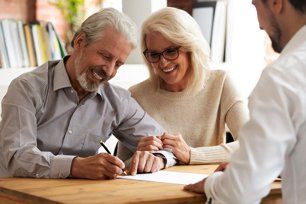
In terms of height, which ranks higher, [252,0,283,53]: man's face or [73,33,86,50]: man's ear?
[252,0,283,53]: man's face

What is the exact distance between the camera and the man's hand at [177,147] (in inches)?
119

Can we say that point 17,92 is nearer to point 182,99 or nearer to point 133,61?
point 182,99

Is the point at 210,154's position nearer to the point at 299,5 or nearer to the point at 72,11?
the point at 299,5

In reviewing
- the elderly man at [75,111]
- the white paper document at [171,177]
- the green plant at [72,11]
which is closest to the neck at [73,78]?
the elderly man at [75,111]

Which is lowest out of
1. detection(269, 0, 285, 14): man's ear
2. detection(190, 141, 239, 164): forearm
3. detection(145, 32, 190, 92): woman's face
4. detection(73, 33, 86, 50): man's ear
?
detection(190, 141, 239, 164): forearm

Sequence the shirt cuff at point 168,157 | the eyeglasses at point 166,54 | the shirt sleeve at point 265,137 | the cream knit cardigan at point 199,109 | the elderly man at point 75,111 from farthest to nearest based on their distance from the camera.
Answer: the cream knit cardigan at point 199,109 < the eyeglasses at point 166,54 < the shirt cuff at point 168,157 < the elderly man at point 75,111 < the shirt sleeve at point 265,137

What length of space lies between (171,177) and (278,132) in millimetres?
974

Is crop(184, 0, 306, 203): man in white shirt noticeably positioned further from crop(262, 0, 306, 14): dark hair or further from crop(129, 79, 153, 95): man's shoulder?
crop(129, 79, 153, 95): man's shoulder

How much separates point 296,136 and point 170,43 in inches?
64.4

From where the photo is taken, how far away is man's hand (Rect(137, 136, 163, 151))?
2.92 metres

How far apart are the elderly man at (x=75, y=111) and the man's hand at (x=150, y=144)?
0.04 m

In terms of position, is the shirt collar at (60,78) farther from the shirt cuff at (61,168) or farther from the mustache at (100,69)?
the shirt cuff at (61,168)

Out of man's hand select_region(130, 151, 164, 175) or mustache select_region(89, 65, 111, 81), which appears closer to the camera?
man's hand select_region(130, 151, 164, 175)

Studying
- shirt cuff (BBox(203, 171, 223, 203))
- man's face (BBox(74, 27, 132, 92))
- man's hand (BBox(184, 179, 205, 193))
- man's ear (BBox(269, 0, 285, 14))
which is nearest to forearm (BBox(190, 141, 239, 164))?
man's face (BBox(74, 27, 132, 92))
